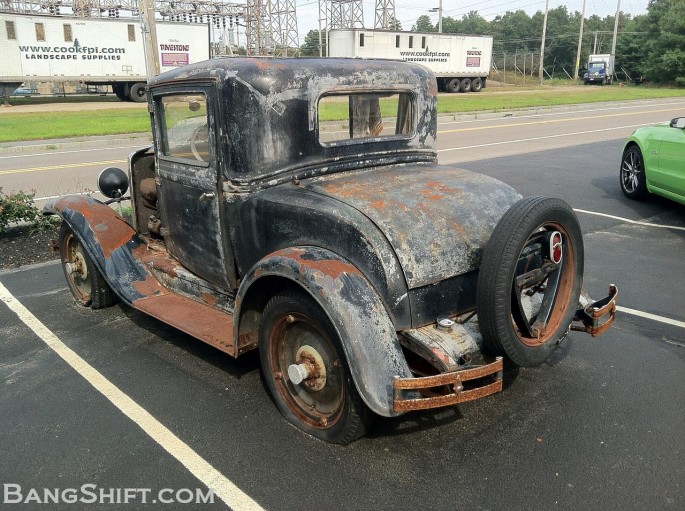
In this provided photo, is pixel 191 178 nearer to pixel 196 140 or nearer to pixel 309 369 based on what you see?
pixel 196 140

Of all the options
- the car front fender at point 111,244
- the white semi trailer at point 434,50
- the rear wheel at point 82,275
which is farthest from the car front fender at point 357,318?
the white semi trailer at point 434,50

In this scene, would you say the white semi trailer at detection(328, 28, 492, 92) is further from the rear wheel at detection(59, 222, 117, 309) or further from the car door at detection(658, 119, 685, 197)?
the rear wheel at detection(59, 222, 117, 309)

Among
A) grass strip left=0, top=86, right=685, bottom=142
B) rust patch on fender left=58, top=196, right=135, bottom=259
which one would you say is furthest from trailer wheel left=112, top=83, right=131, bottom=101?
rust patch on fender left=58, top=196, right=135, bottom=259

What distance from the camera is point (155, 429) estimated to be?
3332mm

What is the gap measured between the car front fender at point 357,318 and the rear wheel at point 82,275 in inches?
100

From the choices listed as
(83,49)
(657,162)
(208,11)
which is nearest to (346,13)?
(208,11)

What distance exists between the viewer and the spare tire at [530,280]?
9.37 feet

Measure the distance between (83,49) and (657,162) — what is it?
92.5ft

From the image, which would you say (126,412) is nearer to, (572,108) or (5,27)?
(572,108)

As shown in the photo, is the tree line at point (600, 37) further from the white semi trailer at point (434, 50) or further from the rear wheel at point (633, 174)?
the rear wheel at point (633, 174)

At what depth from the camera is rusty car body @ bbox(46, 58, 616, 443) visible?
2893 mm

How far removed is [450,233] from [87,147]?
50.9ft

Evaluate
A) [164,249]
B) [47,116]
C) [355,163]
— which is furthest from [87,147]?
[355,163]

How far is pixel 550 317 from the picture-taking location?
3.35 metres
